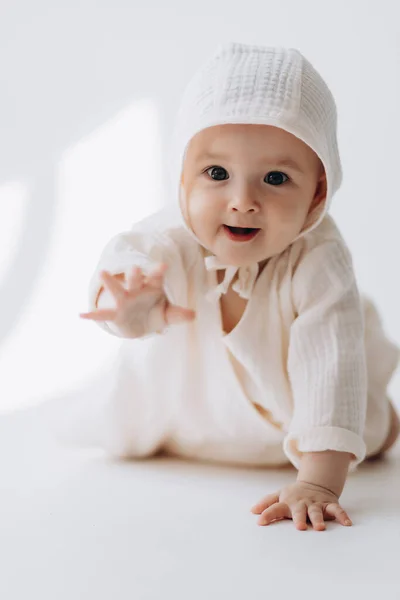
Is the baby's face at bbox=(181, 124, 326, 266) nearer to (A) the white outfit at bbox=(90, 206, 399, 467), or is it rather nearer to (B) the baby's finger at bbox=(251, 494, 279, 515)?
(A) the white outfit at bbox=(90, 206, 399, 467)

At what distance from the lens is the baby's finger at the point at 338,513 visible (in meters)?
1.27

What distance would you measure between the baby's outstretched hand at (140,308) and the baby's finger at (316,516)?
278 mm

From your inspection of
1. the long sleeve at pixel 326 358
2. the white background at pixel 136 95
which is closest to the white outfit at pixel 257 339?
the long sleeve at pixel 326 358

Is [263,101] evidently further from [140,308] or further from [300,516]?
[300,516]

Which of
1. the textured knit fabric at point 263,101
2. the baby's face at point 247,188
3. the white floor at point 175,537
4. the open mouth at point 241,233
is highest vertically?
the textured knit fabric at point 263,101

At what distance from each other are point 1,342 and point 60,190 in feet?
1.54

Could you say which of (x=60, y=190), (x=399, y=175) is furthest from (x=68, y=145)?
(x=399, y=175)

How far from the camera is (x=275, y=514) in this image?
50.6 inches

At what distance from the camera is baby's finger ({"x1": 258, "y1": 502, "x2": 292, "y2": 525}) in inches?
50.2

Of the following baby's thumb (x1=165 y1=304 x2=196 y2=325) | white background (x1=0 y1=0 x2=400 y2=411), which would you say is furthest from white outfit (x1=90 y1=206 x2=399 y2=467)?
white background (x1=0 y1=0 x2=400 y2=411)

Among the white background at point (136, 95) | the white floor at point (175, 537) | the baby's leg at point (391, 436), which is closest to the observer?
the white floor at point (175, 537)

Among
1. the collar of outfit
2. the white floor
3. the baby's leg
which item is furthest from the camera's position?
the baby's leg

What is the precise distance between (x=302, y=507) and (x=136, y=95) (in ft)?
5.05

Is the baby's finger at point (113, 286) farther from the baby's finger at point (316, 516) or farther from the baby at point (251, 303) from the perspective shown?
the baby's finger at point (316, 516)
